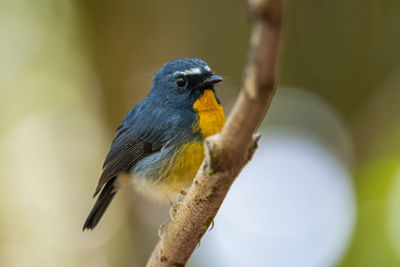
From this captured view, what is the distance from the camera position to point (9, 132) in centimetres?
670

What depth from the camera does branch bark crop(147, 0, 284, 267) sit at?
1.36m

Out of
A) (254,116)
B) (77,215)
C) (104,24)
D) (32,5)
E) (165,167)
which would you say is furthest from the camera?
(32,5)

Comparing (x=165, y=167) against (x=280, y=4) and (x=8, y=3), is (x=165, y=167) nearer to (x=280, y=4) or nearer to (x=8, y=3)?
(x=280, y=4)

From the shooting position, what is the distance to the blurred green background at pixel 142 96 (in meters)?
4.99

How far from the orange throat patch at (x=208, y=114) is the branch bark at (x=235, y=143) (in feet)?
2.16

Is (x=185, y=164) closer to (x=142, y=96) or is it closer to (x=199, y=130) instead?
(x=199, y=130)

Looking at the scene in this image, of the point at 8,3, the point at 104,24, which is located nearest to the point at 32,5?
the point at 8,3

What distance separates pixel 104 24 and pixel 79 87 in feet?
3.78

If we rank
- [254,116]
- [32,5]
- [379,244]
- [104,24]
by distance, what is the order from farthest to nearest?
[32,5]
[104,24]
[379,244]
[254,116]

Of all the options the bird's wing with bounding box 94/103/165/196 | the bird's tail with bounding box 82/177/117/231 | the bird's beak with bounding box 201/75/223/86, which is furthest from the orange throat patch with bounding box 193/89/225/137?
the bird's tail with bounding box 82/177/117/231

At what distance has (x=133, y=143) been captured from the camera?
3205 mm

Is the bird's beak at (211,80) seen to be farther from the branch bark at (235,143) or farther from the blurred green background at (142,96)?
the blurred green background at (142,96)

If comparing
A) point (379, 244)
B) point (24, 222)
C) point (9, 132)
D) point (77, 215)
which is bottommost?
point (24, 222)

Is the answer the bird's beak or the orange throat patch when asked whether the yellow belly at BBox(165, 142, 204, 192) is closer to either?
the orange throat patch
